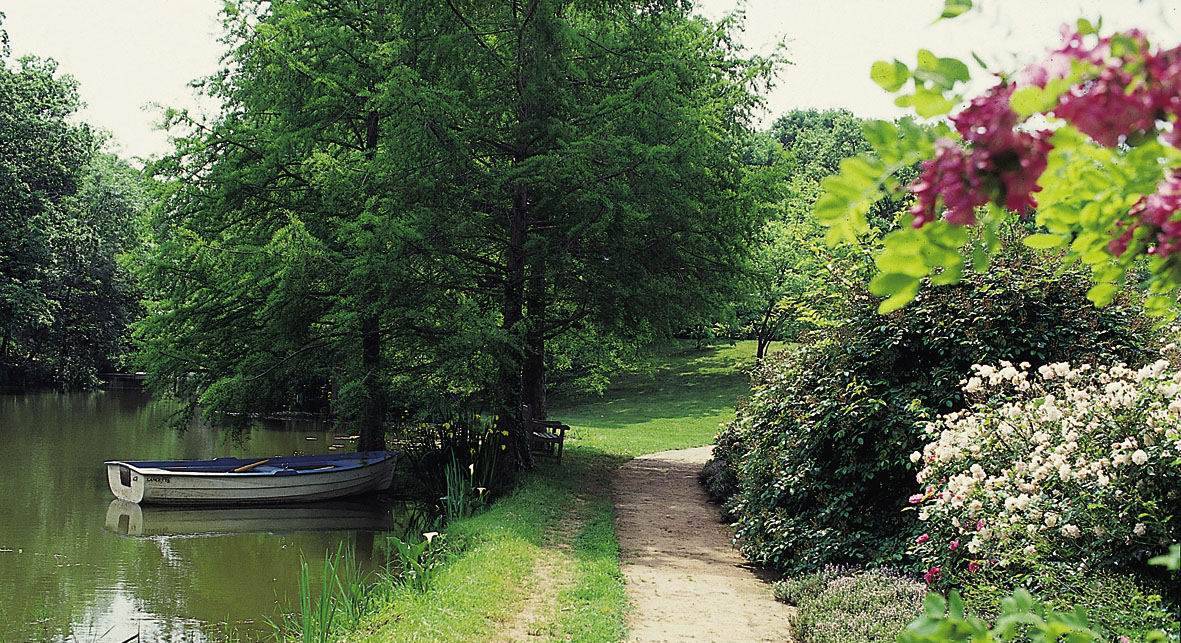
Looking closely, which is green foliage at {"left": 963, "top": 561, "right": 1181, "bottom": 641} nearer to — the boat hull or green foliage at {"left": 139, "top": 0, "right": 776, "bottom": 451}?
green foliage at {"left": 139, "top": 0, "right": 776, "bottom": 451}

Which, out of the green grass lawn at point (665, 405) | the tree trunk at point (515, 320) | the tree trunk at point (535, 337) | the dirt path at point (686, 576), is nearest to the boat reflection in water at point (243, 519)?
the tree trunk at point (515, 320)

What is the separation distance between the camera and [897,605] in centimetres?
714

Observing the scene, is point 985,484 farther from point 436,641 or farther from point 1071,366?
point 436,641

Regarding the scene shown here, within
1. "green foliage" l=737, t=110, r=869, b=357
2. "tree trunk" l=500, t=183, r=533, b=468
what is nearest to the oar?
"tree trunk" l=500, t=183, r=533, b=468

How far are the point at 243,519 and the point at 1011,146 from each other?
15043 mm

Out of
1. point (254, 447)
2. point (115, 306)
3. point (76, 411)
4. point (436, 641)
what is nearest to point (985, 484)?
point (436, 641)

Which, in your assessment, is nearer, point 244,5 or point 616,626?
point 616,626

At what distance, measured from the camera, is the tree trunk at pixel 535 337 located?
16578 mm

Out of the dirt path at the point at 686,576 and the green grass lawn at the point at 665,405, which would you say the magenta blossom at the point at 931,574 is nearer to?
the dirt path at the point at 686,576

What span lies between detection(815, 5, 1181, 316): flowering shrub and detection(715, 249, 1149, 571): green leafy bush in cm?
742

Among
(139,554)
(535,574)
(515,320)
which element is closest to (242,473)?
(139,554)

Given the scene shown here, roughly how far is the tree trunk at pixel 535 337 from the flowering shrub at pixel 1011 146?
44.9ft

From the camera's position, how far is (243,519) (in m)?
15.1

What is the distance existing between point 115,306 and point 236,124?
2904cm
